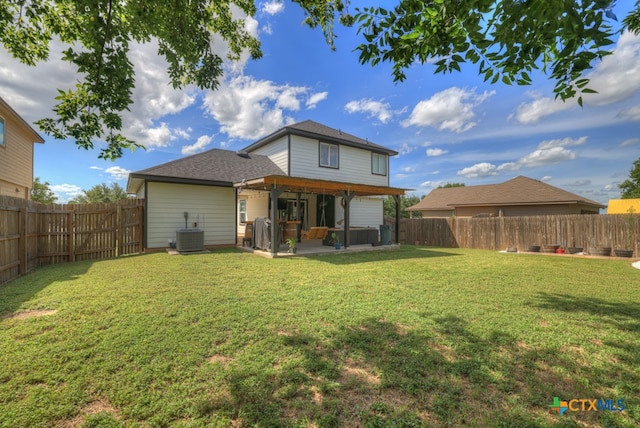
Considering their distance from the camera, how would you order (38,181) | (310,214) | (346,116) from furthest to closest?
(38,181) < (346,116) < (310,214)

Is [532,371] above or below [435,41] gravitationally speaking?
→ below

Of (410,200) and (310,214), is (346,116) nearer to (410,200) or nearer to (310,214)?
(310,214)

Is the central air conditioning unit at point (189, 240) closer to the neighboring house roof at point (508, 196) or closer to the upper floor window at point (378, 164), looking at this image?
the upper floor window at point (378, 164)

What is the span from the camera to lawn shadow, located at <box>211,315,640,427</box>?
6.63ft

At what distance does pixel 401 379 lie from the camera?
2463mm

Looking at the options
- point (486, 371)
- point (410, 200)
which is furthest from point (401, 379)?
point (410, 200)

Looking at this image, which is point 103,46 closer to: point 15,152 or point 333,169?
point 333,169

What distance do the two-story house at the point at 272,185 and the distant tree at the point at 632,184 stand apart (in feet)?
129

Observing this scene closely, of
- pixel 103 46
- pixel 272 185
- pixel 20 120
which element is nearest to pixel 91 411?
pixel 103 46

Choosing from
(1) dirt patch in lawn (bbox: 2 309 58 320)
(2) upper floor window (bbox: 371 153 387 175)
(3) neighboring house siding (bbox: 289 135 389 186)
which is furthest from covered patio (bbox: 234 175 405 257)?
(1) dirt patch in lawn (bbox: 2 309 58 320)

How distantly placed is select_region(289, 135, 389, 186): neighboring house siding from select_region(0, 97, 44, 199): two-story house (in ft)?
38.0

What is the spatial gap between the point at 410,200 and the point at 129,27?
48757 mm

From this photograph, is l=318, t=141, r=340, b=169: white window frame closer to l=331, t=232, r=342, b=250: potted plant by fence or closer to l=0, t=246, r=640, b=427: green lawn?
l=331, t=232, r=342, b=250: potted plant by fence

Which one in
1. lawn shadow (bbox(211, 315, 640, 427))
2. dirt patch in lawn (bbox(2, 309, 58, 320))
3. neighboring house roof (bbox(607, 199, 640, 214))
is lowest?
lawn shadow (bbox(211, 315, 640, 427))
